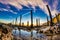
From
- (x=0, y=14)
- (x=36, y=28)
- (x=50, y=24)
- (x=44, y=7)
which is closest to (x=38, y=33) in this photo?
(x=36, y=28)

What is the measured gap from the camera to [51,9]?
2547 millimetres

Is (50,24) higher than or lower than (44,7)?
lower

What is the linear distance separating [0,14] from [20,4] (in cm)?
37

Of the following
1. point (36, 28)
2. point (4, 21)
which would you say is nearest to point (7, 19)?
point (4, 21)

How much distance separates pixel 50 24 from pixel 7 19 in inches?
28.3

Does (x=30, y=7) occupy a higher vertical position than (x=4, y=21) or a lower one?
higher

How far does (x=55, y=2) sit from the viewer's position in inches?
100.0

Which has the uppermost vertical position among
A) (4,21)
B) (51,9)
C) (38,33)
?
(51,9)

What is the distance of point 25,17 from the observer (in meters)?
2.51

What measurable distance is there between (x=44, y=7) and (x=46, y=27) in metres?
0.34

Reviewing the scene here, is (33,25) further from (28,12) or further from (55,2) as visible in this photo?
(55,2)

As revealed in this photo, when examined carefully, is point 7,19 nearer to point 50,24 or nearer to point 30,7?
point 30,7

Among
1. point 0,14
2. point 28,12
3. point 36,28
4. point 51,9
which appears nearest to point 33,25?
point 36,28

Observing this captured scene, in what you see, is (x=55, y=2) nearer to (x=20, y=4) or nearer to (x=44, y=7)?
(x=44, y=7)
